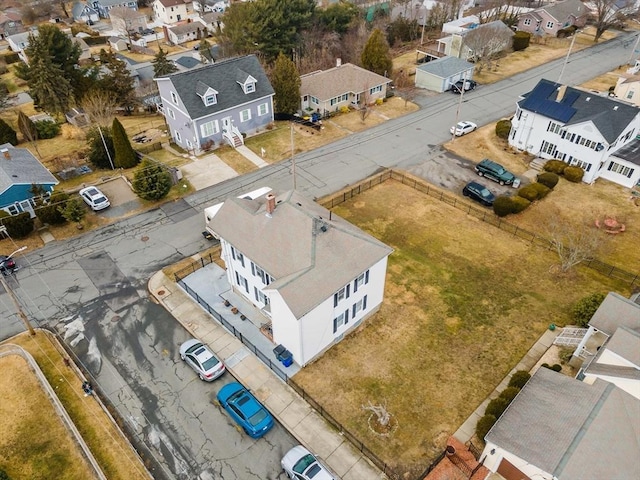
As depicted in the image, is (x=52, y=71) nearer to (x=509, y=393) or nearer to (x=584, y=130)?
(x=584, y=130)

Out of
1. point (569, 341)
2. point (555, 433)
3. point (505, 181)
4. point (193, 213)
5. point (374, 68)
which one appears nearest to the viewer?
point (555, 433)

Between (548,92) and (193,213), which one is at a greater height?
(548,92)

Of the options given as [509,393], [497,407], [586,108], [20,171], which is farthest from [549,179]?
[20,171]

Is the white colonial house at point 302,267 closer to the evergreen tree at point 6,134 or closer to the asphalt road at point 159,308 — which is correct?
the asphalt road at point 159,308

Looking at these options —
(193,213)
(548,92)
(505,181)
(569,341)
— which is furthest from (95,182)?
(548,92)

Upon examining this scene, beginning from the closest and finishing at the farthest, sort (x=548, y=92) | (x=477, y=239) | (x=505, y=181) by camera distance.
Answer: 1. (x=477, y=239)
2. (x=505, y=181)
3. (x=548, y=92)

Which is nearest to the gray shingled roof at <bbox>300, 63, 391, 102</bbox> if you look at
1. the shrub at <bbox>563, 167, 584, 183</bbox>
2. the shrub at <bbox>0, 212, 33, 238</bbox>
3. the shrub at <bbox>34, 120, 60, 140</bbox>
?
the shrub at <bbox>563, 167, 584, 183</bbox>

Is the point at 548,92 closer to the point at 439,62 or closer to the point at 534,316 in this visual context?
the point at 439,62

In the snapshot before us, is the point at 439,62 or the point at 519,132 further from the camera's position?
the point at 439,62
